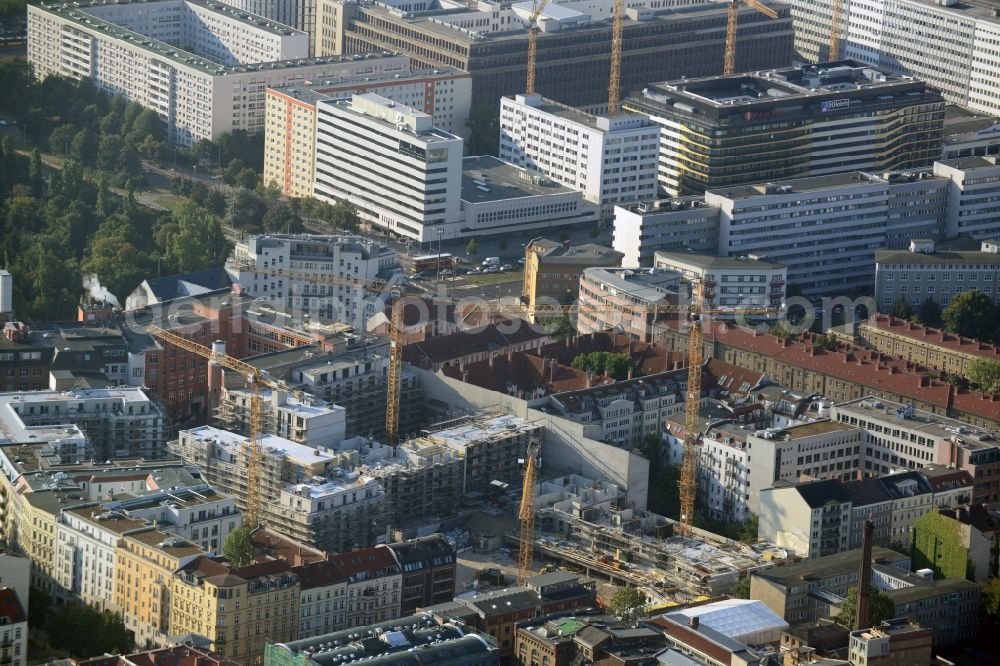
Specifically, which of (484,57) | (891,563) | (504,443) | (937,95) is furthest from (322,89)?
(891,563)

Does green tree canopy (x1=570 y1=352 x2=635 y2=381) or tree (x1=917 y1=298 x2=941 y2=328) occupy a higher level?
green tree canopy (x1=570 y1=352 x2=635 y2=381)

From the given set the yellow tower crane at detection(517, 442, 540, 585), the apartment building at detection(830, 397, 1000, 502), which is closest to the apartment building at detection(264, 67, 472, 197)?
the apartment building at detection(830, 397, 1000, 502)

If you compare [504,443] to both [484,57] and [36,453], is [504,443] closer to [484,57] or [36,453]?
[36,453]

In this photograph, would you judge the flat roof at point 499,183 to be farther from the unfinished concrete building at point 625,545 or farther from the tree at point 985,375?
the unfinished concrete building at point 625,545

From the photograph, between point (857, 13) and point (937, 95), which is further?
point (857, 13)

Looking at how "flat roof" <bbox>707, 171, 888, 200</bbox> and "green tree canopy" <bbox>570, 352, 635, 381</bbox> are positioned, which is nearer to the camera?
"green tree canopy" <bbox>570, 352, 635, 381</bbox>

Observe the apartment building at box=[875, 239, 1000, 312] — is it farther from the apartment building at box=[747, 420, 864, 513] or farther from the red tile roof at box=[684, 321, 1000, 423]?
the apartment building at box=[747, 420, 864, 513]
